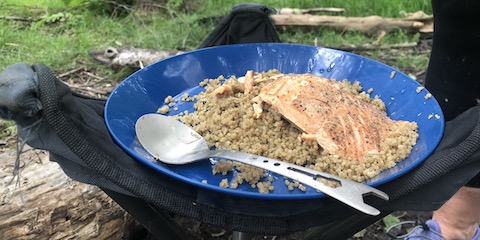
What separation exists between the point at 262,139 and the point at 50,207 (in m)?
0.70

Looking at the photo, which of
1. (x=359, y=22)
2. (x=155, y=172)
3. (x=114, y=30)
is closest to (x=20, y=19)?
(x=114, y=30)

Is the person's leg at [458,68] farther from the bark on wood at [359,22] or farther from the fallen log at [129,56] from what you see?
the bark on wood at [359,22]

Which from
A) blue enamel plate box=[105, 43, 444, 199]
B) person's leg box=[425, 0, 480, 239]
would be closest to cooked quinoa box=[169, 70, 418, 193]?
blue enamel plate box=[105, 43, 444, 199]

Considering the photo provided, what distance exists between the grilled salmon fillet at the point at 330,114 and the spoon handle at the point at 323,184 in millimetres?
141

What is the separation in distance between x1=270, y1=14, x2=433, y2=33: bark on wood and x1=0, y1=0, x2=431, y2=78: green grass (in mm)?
47

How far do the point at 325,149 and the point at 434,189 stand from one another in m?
0.24

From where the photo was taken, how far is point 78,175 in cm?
97

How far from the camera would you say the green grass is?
9.61 ft

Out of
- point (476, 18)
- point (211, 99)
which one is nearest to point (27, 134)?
point (211, 99)

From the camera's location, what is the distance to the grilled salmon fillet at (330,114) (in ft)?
3.40

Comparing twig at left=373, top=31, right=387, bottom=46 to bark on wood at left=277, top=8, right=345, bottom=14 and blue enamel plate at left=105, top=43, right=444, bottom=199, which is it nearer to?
bark on wood at left=277, top=8, right=345, bottom=14

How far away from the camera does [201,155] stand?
0.99m

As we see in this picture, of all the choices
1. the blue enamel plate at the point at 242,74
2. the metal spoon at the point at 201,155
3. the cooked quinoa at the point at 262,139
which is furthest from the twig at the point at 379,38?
the metal spoon at the point at 201,155

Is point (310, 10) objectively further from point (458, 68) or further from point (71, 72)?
point (458, 68)
